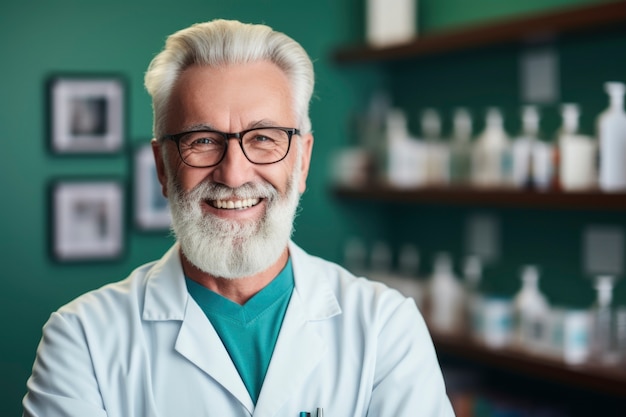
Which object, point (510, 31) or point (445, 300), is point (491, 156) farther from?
point (445, 300)

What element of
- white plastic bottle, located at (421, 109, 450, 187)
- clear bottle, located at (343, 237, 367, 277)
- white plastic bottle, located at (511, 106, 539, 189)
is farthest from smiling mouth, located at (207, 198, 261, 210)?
clear bottle, located at (343, 237, 367, 277)

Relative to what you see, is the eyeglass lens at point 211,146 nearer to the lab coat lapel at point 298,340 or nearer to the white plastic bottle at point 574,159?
the lab coat lapel at point 298,340

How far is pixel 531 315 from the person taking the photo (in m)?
2.65

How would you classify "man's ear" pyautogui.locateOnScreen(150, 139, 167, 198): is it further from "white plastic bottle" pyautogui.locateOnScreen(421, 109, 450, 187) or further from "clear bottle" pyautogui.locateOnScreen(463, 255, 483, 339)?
"white plastic bottle" pyautogui.locateOnScreen(421, 109, 450, 187)

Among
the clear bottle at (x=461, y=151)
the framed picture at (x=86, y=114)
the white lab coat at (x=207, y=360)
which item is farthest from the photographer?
the framed picture at (x=86, y=114)

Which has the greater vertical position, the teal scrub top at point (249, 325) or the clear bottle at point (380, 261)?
the teal scrub top at point (249, 325)

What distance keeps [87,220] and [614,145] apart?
1.87m

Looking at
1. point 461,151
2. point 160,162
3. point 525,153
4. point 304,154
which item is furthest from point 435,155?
point 160,162

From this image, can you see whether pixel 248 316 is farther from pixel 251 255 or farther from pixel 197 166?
pixel 197 166

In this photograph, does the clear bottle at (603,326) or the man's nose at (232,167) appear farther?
the clear bottle at (603,326)

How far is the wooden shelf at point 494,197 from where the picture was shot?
2.41 m

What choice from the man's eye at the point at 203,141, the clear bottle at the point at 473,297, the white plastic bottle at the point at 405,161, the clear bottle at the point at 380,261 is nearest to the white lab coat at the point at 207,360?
the man's eye at the point at 203,141

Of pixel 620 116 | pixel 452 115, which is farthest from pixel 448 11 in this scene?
pixel 620 116

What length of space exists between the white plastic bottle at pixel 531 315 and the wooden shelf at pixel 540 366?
4 cm
